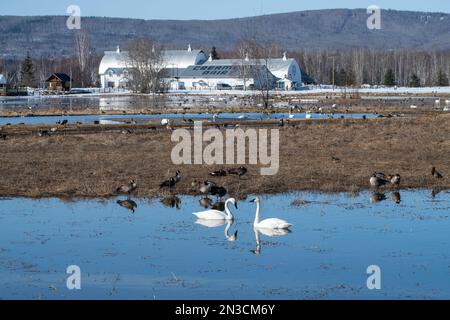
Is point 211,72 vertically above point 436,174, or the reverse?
point 211,72

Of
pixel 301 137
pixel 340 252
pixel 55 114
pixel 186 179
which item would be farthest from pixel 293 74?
pixel 340 252

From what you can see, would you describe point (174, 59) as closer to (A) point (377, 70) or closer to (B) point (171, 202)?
(A) point (377, 70)

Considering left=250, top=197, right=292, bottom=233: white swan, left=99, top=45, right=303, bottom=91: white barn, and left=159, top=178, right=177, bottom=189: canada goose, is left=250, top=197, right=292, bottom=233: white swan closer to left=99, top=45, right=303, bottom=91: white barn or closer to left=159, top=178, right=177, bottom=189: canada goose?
left=159, top=178, right=177, bottom=189: canada goose

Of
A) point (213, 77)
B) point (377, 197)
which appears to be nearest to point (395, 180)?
point (377, 197)

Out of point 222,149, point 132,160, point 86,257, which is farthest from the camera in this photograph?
point 222,149

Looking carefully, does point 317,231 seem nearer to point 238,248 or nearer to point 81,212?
point 238,248

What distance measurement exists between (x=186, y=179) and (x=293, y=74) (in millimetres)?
96733

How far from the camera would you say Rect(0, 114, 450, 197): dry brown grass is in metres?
18.6

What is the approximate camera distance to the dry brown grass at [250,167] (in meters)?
18.6

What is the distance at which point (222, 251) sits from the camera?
12.6 meters

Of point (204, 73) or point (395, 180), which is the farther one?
point (204, 73)

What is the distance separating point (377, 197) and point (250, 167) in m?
5.32

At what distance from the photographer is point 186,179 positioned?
1956 centimetres

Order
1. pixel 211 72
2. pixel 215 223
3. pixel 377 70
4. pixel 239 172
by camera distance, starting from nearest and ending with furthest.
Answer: pixel 215 223 < pixel 239 172 < pixel 211 72 < pixel 377 70
